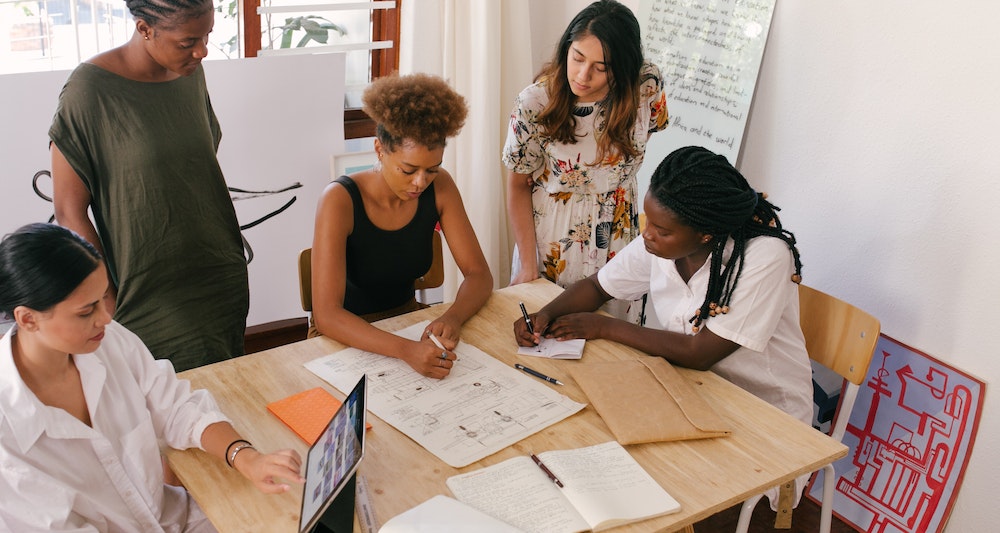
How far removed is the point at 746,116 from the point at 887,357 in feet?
2.85

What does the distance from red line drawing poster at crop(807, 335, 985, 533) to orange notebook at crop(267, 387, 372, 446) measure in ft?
5.34

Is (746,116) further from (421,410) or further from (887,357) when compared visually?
(421,410)

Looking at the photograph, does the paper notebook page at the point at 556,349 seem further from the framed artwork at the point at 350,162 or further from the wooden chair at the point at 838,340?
the framed artwork at the point at 350,162

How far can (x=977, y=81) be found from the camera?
6.97ft

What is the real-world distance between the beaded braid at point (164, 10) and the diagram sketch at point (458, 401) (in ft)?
2.52

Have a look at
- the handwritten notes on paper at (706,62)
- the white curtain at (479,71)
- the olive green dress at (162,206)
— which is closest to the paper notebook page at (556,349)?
the olive green dress at (162,206)

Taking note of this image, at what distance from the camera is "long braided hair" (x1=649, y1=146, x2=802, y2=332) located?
5.81 feet

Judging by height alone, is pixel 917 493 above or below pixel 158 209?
below

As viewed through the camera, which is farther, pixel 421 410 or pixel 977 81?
pixel 977 81

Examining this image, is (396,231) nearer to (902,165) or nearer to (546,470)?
(546,470)

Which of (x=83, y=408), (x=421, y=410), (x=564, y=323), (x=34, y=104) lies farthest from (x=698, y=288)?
(x=34, y=104)

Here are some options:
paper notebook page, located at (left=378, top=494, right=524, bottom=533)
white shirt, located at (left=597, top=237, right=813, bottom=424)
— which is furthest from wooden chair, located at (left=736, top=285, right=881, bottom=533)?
paper notebook page, located at (left=378, top=494, right=524, bottom=533)

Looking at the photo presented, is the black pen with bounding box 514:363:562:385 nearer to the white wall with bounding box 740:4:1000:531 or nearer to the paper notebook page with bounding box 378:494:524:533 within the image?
the paper notebook page with bounding box 378:494:524:533

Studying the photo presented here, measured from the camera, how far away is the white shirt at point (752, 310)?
180 centimetres
